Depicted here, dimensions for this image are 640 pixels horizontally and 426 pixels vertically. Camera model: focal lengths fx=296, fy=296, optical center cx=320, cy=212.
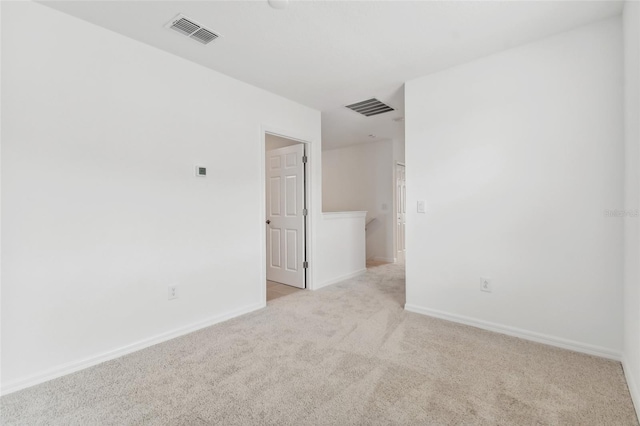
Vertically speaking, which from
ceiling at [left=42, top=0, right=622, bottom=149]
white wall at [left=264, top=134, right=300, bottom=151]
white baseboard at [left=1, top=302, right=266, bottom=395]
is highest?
ceiling at [left=42, top=0, right=622, bottom=149]

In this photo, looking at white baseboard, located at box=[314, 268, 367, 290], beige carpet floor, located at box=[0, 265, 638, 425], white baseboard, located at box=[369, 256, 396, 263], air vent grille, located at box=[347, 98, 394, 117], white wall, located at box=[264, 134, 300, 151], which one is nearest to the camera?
beige carpet floor, located at box=[0, 265, 638, 425]

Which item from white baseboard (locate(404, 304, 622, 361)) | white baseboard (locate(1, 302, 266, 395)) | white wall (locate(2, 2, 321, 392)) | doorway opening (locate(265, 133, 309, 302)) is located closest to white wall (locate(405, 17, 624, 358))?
white baseboard (locate(404, 304, 622, 361))

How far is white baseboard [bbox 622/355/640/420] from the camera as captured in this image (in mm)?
1594

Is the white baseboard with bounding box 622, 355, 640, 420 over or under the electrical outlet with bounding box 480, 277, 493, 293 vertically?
under

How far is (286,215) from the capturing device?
165 inches

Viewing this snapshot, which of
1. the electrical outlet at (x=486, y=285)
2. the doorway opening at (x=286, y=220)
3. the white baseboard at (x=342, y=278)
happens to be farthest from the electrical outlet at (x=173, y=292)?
the electrical outlet at (x=486, y=285)

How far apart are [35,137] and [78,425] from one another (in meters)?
1.72

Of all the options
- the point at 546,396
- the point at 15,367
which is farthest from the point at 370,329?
the point at 15,367

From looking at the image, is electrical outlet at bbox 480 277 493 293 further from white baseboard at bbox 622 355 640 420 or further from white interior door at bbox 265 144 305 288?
white interior door at bbox 265 144 305 288

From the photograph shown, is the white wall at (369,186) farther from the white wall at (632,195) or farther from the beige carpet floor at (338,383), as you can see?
the white wall at (632,195)

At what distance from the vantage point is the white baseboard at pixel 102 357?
6.00 feet

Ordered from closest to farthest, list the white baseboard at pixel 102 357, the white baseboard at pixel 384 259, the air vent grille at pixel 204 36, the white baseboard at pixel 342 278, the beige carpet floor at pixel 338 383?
the beige carpet floor at pixel 338 383 < the white baseboard at pixel 102 357 < the air vent grille at pixel 204 36 < the white baseboard at pixel 342 278 < the white baseboard at pixel 384 259

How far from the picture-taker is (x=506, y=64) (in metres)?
2.53

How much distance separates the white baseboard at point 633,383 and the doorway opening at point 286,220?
303 cm
